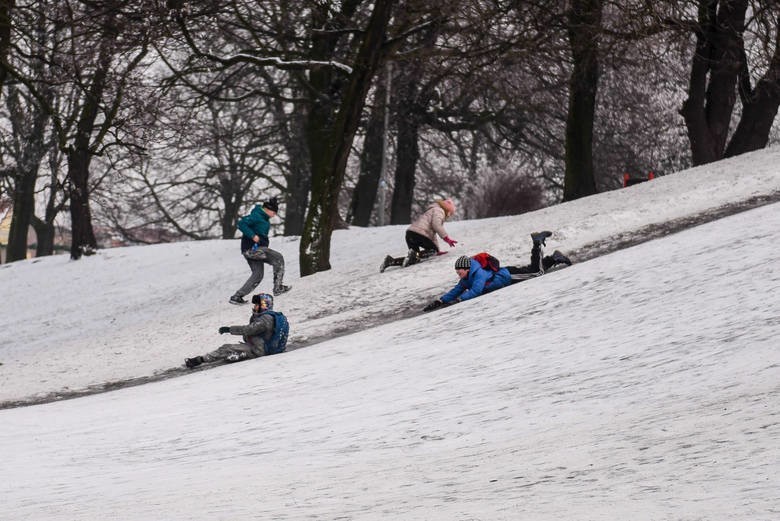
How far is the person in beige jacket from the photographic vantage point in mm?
18859

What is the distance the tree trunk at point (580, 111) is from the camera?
2161 centimetres

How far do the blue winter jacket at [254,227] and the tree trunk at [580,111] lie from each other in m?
6.99

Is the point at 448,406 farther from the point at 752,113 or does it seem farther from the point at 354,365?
the point at 752,113

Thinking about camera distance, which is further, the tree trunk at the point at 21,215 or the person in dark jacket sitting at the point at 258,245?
the tree trunk at the point at 21,215

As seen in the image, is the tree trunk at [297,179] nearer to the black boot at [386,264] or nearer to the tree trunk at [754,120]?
the tree trunk at [754,120]

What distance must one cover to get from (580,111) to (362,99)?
4707 millimetres

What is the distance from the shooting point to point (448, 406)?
9.30 m

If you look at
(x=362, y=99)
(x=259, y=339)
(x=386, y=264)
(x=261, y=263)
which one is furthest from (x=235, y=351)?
(x=362, y=99)

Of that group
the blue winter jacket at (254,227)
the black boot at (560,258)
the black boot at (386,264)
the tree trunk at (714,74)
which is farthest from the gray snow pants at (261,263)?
the tree trunk at (714,74)

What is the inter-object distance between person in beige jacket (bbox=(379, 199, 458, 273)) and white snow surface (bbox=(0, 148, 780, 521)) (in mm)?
412

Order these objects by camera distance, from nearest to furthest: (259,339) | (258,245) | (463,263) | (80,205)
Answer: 1. (259,339)
2. (463,263)
3. (258,245)
4. (80,205)

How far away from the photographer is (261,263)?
18688mm

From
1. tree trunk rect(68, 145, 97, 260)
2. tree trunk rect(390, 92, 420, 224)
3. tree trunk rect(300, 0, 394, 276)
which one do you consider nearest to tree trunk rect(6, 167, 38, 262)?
tree trunk rect(68, 145, 97, 260)

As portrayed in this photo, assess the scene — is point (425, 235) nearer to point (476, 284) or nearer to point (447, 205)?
point (447, 205)
